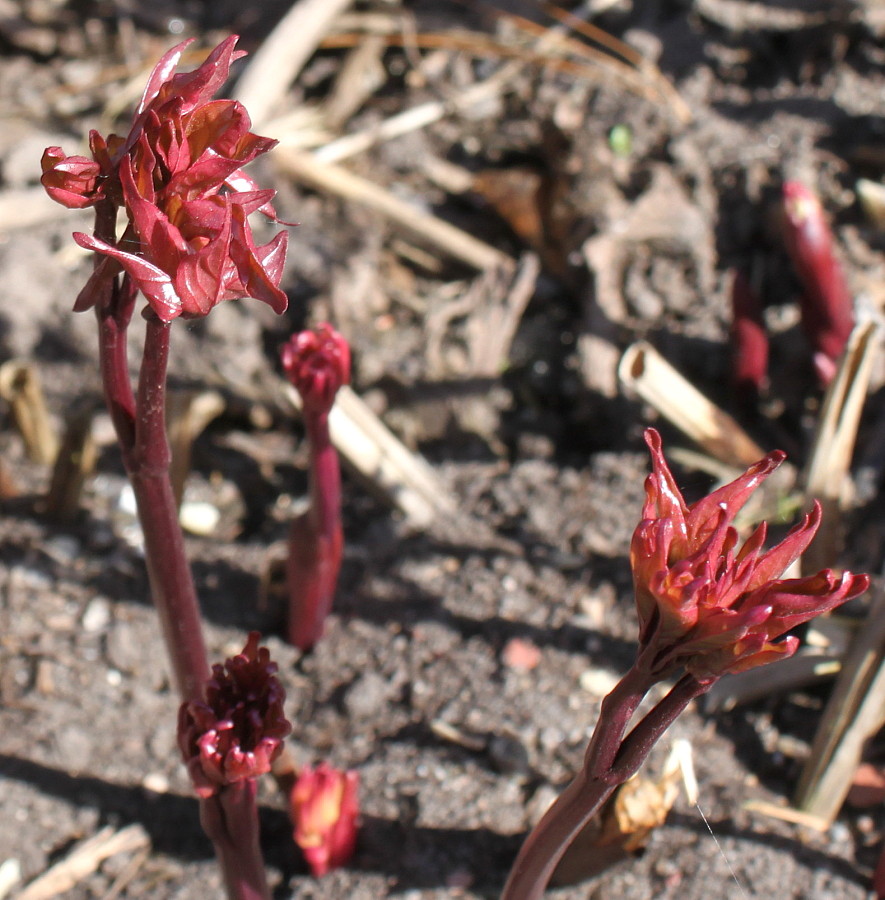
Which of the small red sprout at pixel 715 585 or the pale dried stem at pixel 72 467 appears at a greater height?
the small red sprout at pixel 715 585

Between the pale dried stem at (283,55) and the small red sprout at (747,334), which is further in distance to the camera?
the pale dried stem at (283,55)

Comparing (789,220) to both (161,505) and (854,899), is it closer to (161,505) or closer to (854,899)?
(854,899)

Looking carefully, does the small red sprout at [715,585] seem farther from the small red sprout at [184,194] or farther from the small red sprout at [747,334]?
the small red sprout at [747,334]

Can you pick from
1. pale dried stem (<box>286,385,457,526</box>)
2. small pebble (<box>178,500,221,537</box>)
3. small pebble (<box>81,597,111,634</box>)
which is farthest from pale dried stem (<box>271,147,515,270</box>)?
small pebble (<box>81,597,111,634</box>)

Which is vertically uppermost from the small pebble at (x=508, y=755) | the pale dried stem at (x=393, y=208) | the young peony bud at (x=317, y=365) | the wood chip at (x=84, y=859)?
the young peony bud at (x=317, y=365)

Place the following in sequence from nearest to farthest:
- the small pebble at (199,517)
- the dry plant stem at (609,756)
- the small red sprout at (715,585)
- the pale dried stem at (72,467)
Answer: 1. the small red sprout at (715,585)
2. the dry plant stem at (609,756)
3. the pale dried stem at (72,467)
4. the small pebble at (199,517)

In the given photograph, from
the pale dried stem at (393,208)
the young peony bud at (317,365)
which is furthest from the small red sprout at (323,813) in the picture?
the pale dried stem at (393,208)
